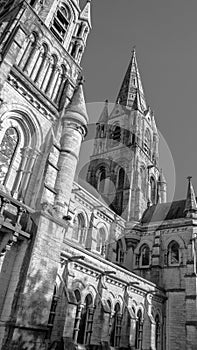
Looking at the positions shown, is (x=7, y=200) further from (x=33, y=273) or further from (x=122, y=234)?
(x=122, y=234)

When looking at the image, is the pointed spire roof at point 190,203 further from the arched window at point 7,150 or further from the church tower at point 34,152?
the arched window at point 7,150

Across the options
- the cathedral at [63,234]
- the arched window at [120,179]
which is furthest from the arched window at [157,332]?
the arched window at [120,179]

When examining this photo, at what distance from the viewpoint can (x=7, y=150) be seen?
42.8 ft

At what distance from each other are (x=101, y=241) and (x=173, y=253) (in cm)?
732

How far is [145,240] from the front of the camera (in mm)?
30438

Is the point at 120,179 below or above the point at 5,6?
above

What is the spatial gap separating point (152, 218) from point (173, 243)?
4.76 meters

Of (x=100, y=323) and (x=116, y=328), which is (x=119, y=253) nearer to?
(x=116, y=328)

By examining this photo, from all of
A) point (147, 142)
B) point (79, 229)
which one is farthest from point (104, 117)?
point (79, 229)

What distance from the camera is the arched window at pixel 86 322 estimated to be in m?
15.3

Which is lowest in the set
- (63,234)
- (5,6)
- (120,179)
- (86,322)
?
(86,322)

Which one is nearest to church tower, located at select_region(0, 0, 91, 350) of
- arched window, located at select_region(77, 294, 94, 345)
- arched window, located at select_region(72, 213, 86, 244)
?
arched window, located at select_region(77, 294, 94, 345)

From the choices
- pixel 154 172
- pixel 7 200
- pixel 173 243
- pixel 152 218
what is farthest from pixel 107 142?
pixel 7 200

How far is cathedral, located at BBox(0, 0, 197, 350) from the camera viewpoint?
10.8 metres
